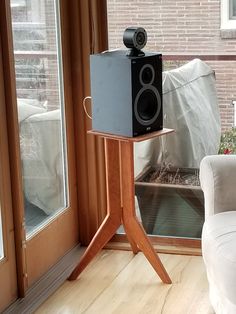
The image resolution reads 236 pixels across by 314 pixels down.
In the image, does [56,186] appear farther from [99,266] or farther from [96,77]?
[96,77]

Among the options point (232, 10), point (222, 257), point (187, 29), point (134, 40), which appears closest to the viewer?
point (222, 257)

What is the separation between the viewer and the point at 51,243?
3.36 meters

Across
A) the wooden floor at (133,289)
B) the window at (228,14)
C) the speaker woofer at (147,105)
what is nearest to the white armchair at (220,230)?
the wooden floor at (133,289)

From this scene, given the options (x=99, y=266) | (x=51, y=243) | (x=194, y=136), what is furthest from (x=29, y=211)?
(x=194, y=136)

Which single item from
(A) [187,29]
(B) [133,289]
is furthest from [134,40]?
(B) [133,289]

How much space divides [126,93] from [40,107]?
574 millimetres

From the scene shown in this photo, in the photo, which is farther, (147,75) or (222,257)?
(147,75)

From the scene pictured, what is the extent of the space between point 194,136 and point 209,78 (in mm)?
312

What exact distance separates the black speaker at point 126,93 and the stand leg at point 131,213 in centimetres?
19

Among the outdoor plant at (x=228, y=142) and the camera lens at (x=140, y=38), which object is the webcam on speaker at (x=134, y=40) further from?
the outdoor plant at (x=228, y=142)

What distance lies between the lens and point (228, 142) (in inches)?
136

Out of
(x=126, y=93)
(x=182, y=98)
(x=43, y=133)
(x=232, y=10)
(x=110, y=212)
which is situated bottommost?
(x=110, y=212)

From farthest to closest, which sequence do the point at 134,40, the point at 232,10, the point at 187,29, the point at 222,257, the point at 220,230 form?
the point at 187,29
the point at 232,10
the point at 134,40
the point at 220,230
the point at 222,257

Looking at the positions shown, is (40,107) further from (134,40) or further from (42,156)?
(134,40)
